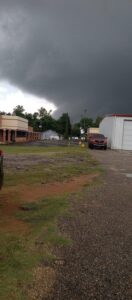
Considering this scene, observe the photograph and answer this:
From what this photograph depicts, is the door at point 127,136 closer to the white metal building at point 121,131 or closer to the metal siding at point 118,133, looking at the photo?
the white metal building at point 121,131

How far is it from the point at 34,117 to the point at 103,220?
13089cm

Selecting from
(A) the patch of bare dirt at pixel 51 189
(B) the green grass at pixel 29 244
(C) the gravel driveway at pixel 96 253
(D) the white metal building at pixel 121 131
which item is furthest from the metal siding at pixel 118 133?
(C) the gravel driveway at pixel 96 253

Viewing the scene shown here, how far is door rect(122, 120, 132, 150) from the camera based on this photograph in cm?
3541

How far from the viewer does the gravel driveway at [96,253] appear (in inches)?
150

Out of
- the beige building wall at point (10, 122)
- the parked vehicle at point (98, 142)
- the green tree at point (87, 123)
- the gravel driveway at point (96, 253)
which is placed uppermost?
the green tree at point (87, 123)

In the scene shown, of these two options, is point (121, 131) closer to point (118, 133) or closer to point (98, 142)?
point (118, 133)

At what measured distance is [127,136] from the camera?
117ft

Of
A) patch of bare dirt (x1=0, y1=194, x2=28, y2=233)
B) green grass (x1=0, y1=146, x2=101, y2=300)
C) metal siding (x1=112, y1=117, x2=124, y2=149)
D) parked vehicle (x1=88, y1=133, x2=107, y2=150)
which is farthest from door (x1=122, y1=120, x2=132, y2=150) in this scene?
patch of bare dirt (x1=0, y1=194, x2=28, y2=233)

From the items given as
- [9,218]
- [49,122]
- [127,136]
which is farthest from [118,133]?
[49,122]

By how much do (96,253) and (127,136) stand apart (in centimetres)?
3137

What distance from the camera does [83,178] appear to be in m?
12.9

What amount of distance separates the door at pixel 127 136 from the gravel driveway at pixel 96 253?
90.3ft

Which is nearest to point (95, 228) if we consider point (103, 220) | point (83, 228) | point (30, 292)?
point (83, 228)

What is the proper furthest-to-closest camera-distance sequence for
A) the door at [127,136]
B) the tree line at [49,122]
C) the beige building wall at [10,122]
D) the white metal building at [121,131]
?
the tree line at [49,122]
the beige building wall at [10,122]
the door at [127,136]
the white metal building at [121,131]
